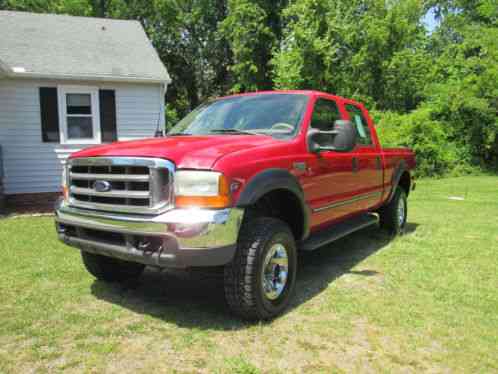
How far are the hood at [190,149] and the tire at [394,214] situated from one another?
3.24m

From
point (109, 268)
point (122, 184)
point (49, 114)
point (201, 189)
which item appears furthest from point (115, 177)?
point (49, 114)

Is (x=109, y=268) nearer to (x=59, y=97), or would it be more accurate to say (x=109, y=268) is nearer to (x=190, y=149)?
(x=190, y=149)

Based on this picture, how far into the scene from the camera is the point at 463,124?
18.7 meters

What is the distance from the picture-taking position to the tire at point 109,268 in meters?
4.16

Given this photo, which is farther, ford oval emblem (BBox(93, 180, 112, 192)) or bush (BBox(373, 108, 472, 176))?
bush (BBox(373, 108, 472, 176))

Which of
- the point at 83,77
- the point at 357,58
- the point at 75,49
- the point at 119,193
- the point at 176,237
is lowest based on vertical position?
the point at 176,237

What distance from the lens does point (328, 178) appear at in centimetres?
419

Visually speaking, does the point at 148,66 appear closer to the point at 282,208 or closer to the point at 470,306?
the point at 282,208

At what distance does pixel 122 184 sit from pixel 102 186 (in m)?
0.18

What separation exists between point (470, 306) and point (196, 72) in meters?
27.8

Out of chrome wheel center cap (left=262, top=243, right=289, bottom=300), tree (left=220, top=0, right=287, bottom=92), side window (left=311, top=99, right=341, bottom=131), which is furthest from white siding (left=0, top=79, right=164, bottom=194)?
tree (left=220, top=0, right=287, bottom=92)

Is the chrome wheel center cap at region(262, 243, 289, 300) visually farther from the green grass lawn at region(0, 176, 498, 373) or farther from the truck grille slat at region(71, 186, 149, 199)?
the truck grille slat at region(71, 186, 149, 199)

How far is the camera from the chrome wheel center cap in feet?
11.1

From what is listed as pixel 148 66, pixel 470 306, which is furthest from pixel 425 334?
pixel 148 66
